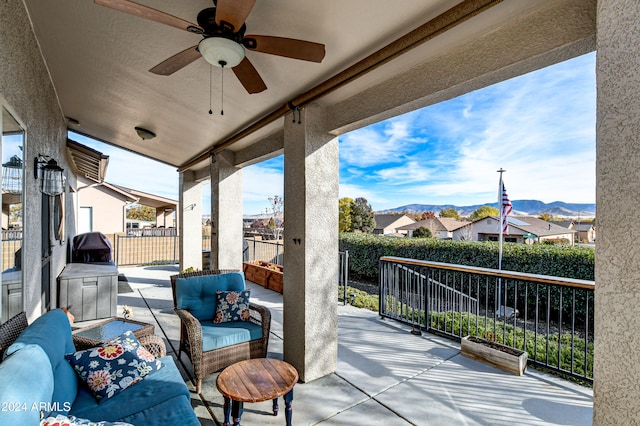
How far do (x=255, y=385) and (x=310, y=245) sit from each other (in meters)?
1.32

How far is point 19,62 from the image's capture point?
2311mm

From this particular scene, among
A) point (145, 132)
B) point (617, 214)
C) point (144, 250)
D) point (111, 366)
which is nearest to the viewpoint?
point (617, 214)

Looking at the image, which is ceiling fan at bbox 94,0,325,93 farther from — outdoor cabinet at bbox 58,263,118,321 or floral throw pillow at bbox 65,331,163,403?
outdoor cabinet at bbox 58,263,118,321

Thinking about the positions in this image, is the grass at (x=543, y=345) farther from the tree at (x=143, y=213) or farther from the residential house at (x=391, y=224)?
the tree at (x=143, y=213)

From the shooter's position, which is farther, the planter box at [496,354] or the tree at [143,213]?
the tree at [143,213]

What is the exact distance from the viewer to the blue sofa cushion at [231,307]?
3305mm

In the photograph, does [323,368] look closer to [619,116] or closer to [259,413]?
[259,413]

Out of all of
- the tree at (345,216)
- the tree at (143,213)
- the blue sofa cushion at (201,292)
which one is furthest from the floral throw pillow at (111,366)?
the tree at (143,213)

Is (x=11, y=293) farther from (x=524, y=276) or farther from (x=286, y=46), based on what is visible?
(x=524, y=276)

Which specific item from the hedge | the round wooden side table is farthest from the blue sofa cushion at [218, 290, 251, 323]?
the hedge

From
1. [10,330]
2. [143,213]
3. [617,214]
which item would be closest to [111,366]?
[10,330]

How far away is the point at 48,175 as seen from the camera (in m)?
3.16

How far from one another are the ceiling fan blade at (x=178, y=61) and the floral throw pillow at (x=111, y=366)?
→ 201 centimetres

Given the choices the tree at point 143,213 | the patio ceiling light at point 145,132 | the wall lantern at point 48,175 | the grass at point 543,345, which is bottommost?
the grass at point 543,345
